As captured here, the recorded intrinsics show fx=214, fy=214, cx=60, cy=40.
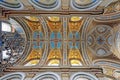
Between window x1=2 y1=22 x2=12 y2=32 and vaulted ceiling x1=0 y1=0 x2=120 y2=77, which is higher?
window x1=2 y1=22 x2=12 y2=32

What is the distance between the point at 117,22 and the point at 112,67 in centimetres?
269

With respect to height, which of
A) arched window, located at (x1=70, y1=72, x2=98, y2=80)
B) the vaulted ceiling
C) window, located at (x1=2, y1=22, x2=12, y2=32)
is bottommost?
arched window, located at (x1=70, y1=72, x2=98, y2=80)

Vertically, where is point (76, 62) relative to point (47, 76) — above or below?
above

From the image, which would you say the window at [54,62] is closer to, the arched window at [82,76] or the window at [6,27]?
the arched window at [82,76]

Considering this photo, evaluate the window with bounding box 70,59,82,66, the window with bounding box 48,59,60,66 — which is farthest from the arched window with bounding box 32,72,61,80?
the window with bounding box 70,59,82,66

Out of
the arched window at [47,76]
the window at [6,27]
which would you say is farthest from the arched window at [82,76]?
the window at [6,27]

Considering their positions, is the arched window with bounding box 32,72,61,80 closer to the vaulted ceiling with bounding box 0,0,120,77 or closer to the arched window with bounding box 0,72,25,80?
the arched window with bounding box 0,72,25,80

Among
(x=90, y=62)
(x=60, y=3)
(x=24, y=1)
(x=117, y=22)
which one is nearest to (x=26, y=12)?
(x=24, y=1)

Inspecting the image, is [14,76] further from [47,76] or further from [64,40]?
[64,40]

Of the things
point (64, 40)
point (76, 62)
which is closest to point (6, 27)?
point (64, 40)

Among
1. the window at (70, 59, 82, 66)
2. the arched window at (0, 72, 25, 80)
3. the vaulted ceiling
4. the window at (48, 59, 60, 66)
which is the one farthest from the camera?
the vaulted ceiling

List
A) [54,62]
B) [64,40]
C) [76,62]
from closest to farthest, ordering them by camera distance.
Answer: [76,62], [54,62], [64,40]

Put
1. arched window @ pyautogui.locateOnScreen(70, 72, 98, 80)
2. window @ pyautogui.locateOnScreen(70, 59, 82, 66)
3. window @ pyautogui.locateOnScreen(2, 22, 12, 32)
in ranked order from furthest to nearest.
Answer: window @ pyautogui.locateOnScreen(2, 22, 12, 32) → window @ pyautogui.locateOnScreen(70, 59, 82, 66) → arched window @ pyautogui.locateOnScreen(70, 72, 98, 80)

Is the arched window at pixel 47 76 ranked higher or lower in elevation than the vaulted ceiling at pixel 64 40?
lower
